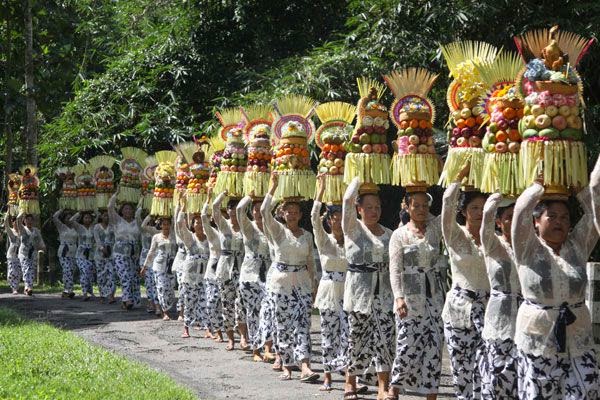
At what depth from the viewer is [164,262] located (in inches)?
655

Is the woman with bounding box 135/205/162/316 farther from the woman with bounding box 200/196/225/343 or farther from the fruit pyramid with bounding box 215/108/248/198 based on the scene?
the fruit pyramid with bounding box 215/108/248/198

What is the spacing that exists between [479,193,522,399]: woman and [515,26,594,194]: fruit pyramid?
768mm

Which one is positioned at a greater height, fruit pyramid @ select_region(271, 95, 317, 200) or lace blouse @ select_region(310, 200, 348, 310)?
fruit pyramid @ select_region(271, 95, 317, 200)

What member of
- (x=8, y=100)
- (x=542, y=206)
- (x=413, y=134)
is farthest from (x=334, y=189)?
(x=8, y=100)

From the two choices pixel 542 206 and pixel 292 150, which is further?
pixel 292 150

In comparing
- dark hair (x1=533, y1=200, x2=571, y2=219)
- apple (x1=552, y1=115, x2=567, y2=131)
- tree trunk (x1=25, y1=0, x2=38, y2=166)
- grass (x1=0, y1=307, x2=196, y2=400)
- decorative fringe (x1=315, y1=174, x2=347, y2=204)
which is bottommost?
grass (x1=0, y1=307, x2=196, y2=400)

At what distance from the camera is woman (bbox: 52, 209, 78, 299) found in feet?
70.4

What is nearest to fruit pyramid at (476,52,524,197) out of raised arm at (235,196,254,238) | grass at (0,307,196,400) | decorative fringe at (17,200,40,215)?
grass at (0,307,196,400)

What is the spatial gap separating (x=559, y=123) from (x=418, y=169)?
2388mm

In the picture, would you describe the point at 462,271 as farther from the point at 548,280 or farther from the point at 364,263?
the point at 548,280

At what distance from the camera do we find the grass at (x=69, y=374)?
28.1 feet

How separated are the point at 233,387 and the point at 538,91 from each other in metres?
5.00

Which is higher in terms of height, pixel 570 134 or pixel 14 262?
pixel 570 134

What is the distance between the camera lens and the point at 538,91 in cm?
604
